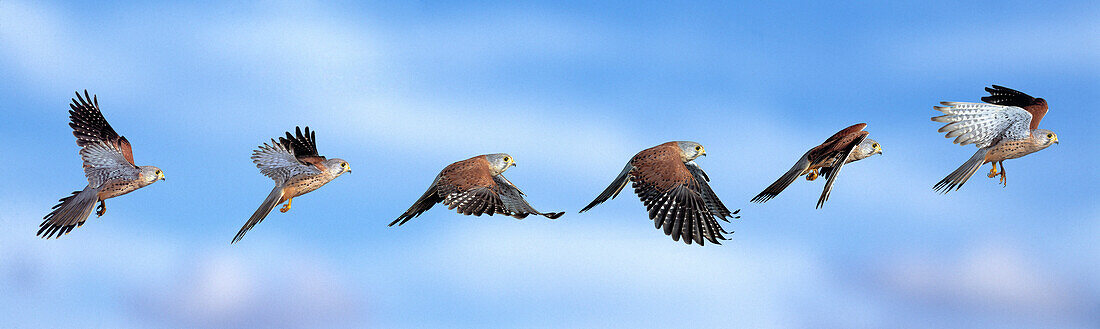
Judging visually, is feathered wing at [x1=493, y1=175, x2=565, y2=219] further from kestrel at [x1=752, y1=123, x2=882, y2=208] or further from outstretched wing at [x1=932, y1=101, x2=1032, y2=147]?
outstretched wing at [x1=932, y1=101, x2=1032, y2=147]

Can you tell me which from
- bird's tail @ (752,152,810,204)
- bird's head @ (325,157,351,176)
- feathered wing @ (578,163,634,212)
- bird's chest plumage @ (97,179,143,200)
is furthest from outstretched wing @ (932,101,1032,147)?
bird's chest plumage @ (97,179,143,200)

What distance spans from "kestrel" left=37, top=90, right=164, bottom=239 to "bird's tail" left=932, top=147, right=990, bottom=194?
13.1m

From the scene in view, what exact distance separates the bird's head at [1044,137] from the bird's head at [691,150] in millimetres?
5520

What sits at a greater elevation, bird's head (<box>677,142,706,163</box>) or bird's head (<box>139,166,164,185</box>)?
bird's head (<box>677,142,706,163</box>)

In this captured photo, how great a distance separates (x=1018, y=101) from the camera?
1606cm

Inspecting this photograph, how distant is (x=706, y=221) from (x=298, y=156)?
22.4ft

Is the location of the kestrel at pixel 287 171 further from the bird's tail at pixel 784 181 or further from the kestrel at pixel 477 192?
the bird's tail at pixel 784 181

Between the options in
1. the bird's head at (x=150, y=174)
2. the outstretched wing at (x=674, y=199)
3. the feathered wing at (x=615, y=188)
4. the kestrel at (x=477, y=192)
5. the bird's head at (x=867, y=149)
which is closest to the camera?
the outstretched wing at (x=674, y=199)

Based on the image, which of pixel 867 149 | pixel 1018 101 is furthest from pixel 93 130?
pixel 1018 101

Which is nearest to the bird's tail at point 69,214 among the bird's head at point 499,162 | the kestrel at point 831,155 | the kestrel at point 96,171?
the kestrel at point 96,171

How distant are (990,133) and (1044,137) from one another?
996mm

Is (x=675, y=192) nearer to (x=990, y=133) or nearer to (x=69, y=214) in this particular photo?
(x=990, y=133)

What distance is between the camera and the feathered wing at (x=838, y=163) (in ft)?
45.1

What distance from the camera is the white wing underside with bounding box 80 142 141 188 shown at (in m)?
15.4
